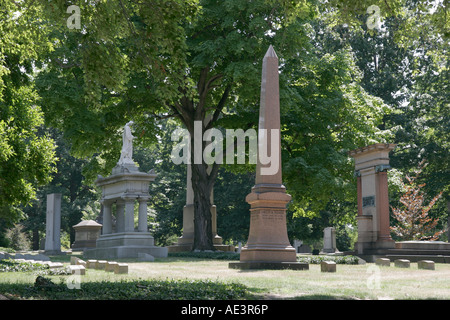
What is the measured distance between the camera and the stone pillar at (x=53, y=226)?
38594mm

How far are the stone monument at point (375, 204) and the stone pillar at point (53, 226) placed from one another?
69.1 ft

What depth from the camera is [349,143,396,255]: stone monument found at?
25447 millimetres

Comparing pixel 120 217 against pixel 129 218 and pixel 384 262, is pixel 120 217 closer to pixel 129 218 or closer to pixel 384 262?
pixel 129 218

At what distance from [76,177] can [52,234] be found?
1686cm

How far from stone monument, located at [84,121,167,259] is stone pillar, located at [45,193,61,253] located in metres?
10.6

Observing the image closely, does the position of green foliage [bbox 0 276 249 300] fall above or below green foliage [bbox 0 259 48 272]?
above

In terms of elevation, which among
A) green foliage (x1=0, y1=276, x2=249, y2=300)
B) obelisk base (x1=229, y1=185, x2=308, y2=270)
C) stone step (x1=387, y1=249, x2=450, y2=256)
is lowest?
green foliage (x1=0, y1=276, x2=249, y2=300)

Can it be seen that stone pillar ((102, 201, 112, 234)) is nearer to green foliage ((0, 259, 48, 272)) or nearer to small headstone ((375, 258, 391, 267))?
green foliage ((0, 259, 48, 272))

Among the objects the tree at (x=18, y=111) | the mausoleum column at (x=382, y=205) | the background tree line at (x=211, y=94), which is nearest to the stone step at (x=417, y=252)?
the mausoleum column at (x=382, y=205)

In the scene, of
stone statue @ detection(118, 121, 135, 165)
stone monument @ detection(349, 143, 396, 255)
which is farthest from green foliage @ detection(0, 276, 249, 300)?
stone statue @ detection(118, 121, 135, 165)

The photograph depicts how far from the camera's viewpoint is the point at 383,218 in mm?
25500

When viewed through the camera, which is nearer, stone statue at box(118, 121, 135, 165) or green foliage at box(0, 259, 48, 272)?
green foliage at box(0, 259, 48, 272)
